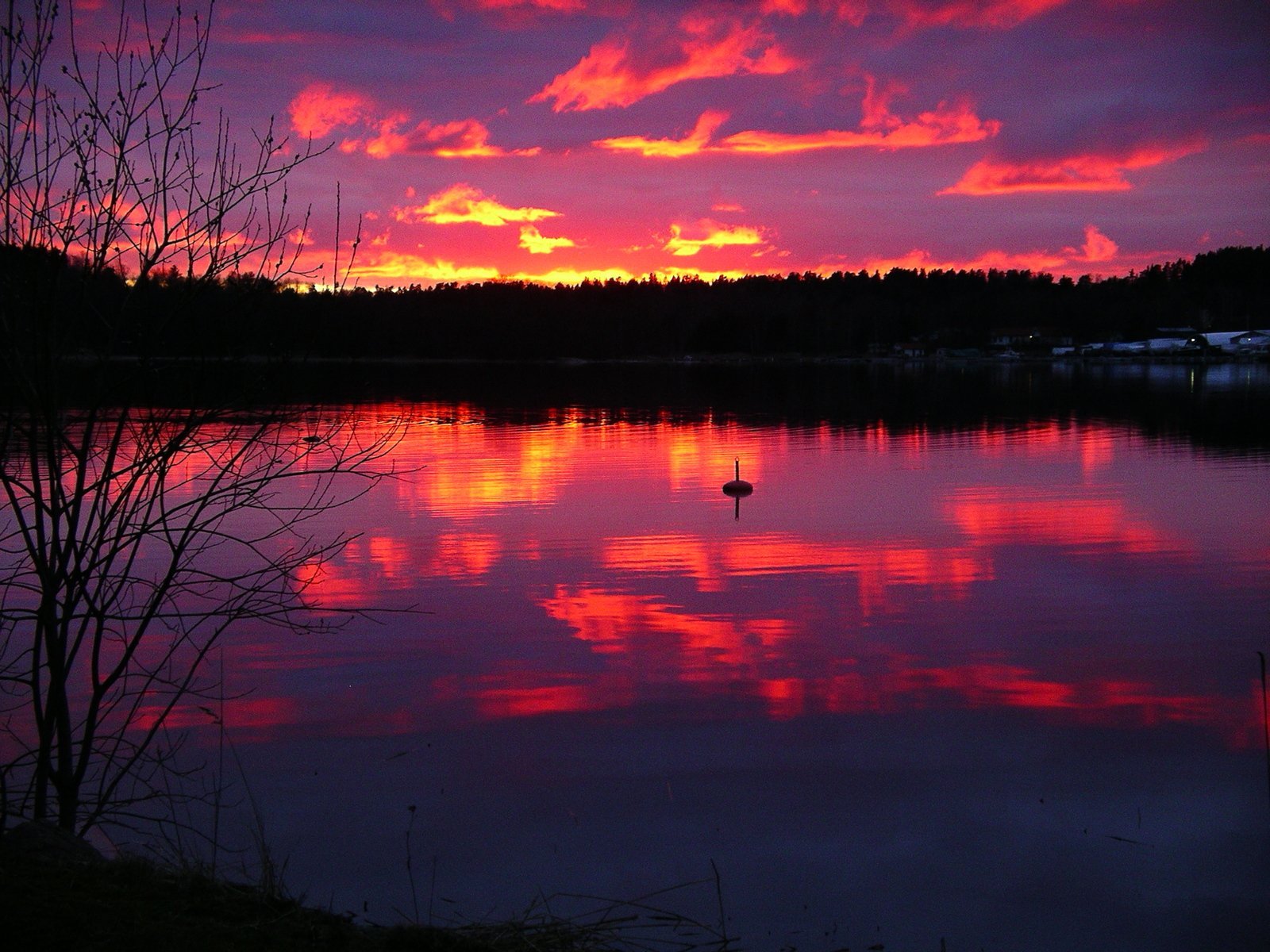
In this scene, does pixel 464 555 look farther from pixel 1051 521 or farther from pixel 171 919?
pixel 171 919

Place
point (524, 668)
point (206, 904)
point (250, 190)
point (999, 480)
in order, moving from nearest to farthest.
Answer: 1. point (206, 904)
2. point (250, 190)
3. point (524, 668)
4. point (999, 480)

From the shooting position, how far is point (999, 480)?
87.8ft

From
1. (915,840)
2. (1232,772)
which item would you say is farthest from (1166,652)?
(915,840)

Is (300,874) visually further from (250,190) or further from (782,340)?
(782,340)

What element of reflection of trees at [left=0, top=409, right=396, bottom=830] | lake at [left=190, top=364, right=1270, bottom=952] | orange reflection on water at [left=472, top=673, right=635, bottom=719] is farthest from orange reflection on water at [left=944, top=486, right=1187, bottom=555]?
reflection of trees at [left=0, top=409, right=396, bottom=830]

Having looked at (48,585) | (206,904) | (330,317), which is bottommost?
(206,904)

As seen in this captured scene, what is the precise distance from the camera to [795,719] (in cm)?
1039

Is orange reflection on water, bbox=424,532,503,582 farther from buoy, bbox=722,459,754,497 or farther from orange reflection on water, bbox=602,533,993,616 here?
buoy, bbox=722,459,754,497

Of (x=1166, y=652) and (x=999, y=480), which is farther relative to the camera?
(x=999, y=480)

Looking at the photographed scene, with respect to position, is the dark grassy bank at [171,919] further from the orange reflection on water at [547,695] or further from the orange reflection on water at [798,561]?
the orange reflection on water at [798,561]

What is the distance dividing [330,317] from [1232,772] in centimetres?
790

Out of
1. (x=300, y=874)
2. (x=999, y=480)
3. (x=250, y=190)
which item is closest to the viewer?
(x=250, y=190)

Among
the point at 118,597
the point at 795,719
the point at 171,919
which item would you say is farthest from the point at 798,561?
the point at 171,919

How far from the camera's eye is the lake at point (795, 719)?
7.52m
